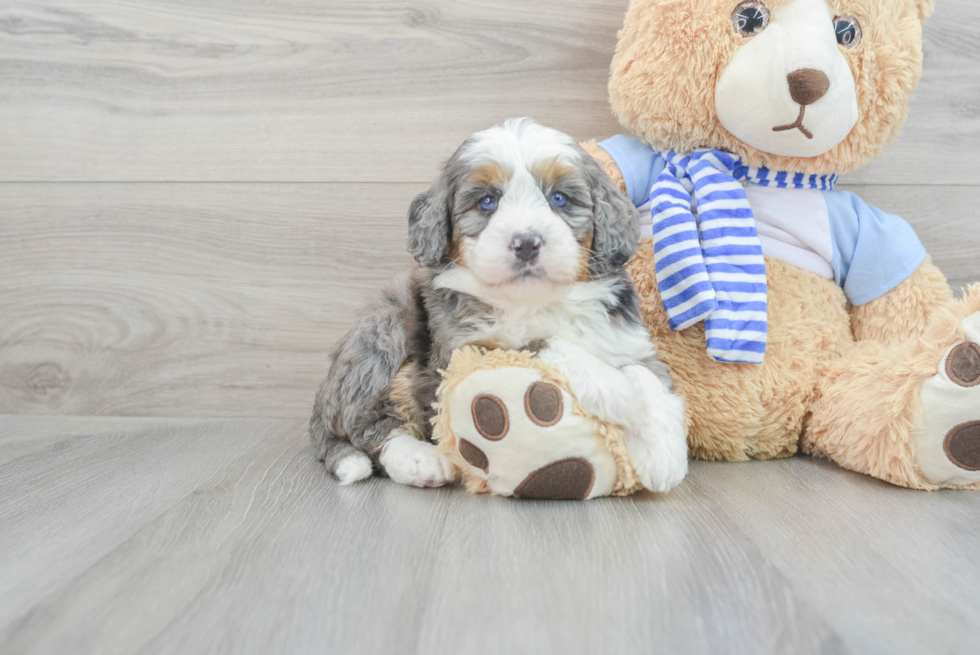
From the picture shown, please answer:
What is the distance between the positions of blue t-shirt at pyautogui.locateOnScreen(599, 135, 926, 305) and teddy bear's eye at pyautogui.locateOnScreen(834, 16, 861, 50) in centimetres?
34

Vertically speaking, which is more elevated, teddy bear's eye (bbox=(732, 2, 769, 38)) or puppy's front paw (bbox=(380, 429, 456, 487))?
teddy bear's eye (bbox=(732, 2, 769, 38))

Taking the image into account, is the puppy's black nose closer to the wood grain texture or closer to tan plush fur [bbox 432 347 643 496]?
tan plush fur [bbox 432 347 643 496]

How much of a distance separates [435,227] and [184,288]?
112 centimetres

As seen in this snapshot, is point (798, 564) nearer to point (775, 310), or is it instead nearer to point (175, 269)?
point (775, 310)

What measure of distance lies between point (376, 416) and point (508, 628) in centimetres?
77

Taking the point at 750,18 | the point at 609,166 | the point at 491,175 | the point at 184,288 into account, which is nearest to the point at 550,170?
the point at 491,175

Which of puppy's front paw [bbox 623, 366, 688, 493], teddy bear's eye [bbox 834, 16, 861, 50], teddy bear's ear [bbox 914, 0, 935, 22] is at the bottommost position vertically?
puppy's front paw [bbox 623, 366, 688, 493]

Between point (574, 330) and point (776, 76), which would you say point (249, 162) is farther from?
point (776, 76)

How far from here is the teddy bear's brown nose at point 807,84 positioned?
1.51m

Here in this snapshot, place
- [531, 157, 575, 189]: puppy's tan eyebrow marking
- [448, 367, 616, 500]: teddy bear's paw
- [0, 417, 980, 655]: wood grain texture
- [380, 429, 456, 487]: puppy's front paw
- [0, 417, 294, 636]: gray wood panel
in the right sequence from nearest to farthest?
[0, 417, 980, 655]: wood grain texture
[0, 417, 294, 636]: gray wood panel
[448, 367, 616, 500]: teddy bear's paw
[531, 157, 575, 189]: puppy's tan eyebrow marking
[380, 429, 456, 487]: puppy's front paw

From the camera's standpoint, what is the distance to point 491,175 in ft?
4.59

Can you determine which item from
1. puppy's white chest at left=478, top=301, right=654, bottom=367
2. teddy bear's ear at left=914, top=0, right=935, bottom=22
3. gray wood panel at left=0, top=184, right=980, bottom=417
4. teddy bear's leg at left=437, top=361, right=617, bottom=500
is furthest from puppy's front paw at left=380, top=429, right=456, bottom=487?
teddy bear's ear at left=914, top=0, right=935, bottom=22

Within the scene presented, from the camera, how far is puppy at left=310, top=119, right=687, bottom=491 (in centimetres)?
135

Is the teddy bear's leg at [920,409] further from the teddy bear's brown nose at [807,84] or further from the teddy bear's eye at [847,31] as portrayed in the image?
the teddy bear's eye at [847,31]
